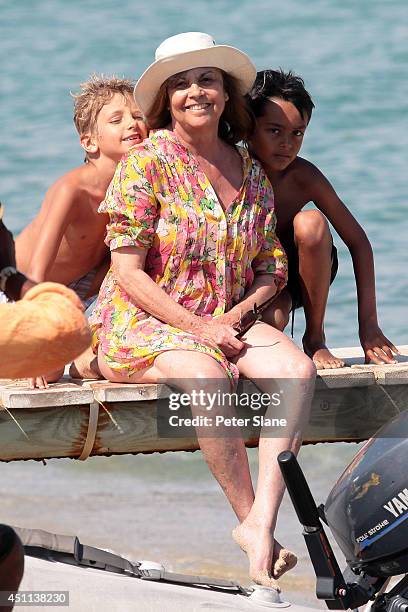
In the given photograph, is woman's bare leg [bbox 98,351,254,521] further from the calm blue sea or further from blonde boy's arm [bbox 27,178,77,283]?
the calm blue sea

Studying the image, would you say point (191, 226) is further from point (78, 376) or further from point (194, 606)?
point (194, 606)

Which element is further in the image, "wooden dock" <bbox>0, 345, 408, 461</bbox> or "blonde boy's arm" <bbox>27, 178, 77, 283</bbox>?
"blonde boy's arm" <bbox>27, 178, 77, 283</bbox>

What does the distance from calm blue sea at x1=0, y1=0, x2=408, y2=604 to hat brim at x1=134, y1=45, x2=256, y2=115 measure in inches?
97.3

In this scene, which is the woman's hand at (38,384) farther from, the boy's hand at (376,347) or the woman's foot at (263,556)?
the boy's hand at (376,347)

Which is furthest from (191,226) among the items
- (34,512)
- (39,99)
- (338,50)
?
(338,50)

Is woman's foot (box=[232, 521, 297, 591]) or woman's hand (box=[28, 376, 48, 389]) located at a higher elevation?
woman's hand (box=[28, 376, 48, 389])

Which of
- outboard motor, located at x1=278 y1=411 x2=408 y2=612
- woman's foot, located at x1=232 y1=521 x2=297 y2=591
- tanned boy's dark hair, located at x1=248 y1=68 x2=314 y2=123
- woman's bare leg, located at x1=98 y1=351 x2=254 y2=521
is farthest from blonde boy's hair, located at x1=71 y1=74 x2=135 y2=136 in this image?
outboard motor, located at x1=278 y1=411 x2=408 y2=612

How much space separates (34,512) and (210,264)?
2999 mm

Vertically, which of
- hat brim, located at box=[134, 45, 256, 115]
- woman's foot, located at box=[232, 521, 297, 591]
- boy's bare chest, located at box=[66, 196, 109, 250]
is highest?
hat brim, located at box=[134, 45, 256, 115]

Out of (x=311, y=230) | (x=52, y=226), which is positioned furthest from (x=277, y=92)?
(x=52, y=226)

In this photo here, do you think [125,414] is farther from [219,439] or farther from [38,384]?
[219,439]

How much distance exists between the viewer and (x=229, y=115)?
492 cm

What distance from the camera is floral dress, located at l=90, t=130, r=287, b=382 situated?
4.57 m

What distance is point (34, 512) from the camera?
7219 mm
